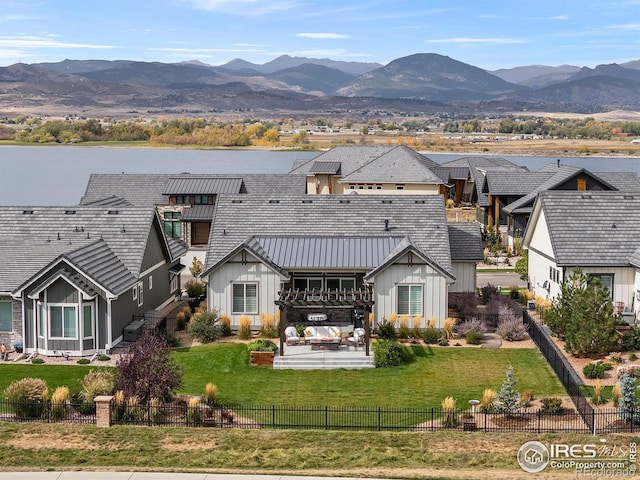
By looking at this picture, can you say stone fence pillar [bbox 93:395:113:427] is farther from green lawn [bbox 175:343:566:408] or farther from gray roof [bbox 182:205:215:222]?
gray roof [bbox 182:205:215:222]

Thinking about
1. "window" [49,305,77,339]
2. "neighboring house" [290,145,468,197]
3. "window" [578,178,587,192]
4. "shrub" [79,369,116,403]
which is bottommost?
"shrub" [79,369,116,403]

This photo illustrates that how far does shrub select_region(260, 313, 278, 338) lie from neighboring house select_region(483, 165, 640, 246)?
23902 mm

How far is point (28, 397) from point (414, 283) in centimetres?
1537

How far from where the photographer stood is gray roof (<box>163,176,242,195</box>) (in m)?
60.8

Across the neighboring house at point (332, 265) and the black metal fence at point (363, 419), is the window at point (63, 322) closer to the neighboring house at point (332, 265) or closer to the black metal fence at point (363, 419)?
the neighboring house at point (332, 265)

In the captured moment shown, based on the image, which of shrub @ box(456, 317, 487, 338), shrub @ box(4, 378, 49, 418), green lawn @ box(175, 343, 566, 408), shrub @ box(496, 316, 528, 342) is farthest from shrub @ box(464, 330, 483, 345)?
shrub @ box(4, 378, 49, 418)

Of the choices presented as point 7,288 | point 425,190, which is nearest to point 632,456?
point 7,288

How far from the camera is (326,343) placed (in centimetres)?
3056

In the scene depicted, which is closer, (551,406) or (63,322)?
(551,406)

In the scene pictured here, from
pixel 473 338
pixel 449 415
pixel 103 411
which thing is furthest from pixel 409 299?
pixel 103 411

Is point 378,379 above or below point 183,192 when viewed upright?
below

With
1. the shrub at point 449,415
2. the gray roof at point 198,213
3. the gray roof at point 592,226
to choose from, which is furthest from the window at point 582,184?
the shrub at point 449,415

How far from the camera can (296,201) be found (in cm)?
3934

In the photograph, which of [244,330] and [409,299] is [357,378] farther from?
[409,299]
